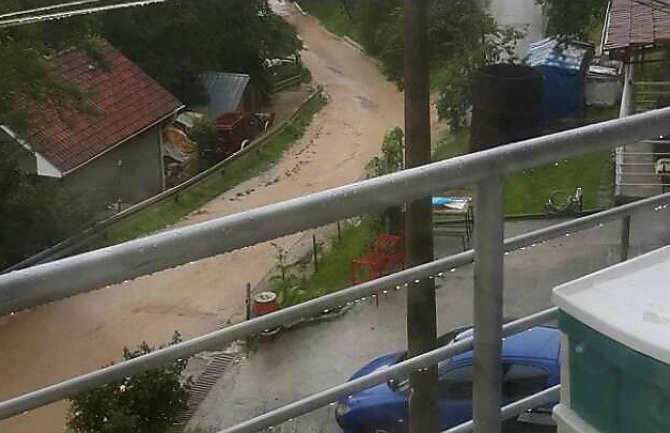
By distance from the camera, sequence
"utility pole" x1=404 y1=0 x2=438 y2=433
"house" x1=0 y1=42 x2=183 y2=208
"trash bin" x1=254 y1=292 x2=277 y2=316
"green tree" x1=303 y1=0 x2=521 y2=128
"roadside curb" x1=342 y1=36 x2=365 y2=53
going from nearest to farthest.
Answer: "utility pole" x1=404 y1=0 x2=438 y2=433, "trash bin" x1=254 y1=292 x2=277 y2=316, "green tree" x1=303 y1=0 x2=521 y2=128, "house" x1=0 y1=42 x2=183 y2=208, "roadside curb" x1=342 y1=36 x2=365 y2=53

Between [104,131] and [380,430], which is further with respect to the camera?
[104,131]

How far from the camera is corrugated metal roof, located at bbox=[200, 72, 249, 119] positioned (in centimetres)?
265

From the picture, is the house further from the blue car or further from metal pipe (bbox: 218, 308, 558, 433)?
metal pipe (bbox: 218, 308, 558, 433)

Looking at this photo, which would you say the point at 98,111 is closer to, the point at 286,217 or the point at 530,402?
the point at 530,402

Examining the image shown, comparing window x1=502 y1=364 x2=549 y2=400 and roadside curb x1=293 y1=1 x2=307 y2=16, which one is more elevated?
roadside curb x1=293 y1=1 x2=307 y2=16

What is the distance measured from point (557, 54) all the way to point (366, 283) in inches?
93.9

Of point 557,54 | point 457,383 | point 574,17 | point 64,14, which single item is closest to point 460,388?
point 457,383

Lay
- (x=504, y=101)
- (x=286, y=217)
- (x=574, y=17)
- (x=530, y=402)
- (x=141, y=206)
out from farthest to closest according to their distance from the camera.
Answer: (x=574, y=17)
(x=504, y=101)
(x=141, y=206)
(x=530, y=402)
(x=286, y=217)

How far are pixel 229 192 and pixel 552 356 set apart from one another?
100cm

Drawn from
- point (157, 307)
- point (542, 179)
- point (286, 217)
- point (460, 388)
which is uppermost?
point (286, 217)

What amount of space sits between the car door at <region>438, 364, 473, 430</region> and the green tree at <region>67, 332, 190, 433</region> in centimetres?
23

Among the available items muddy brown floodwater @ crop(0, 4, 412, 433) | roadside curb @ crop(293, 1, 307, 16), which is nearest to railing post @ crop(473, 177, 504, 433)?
muddy brown floodwater @ crop(0, 4, 412, 433)

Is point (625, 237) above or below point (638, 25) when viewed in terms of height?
below

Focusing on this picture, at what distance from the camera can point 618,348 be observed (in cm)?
55
